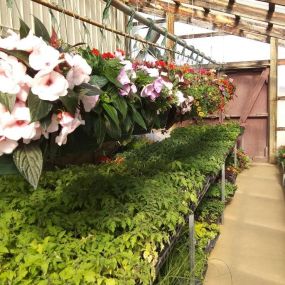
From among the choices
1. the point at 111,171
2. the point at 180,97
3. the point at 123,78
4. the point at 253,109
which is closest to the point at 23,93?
the point at 123,78

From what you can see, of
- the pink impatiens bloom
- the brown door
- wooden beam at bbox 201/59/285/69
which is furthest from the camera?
the brown door

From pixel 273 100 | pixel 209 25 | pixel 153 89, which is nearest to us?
pixel 153 89

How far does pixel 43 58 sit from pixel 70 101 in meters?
0.12

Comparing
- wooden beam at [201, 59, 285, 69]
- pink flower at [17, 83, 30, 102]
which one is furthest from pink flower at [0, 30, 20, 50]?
wooden beam at [201, 59, 285, 69]

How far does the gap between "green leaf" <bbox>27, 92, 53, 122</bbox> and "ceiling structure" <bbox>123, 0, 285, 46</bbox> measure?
387 centimetres

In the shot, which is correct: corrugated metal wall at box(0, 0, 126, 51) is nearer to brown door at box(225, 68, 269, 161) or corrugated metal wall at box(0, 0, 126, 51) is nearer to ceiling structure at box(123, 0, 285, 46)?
ceiling structure at box(123, 0, 285, 46)

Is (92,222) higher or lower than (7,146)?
lower

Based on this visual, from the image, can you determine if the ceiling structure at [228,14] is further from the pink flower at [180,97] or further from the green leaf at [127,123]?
the green leaf at [127,123]

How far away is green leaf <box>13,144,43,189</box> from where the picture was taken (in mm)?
878

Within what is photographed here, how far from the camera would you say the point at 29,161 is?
0.89 meters

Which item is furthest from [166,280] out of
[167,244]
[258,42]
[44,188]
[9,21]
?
[258,42]

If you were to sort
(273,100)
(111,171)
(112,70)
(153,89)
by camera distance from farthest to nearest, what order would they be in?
(273,100) < (111,171) < (153,89) < (112,70)

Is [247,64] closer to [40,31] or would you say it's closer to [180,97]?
[180,97]

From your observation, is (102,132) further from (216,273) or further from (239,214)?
(239,214)
